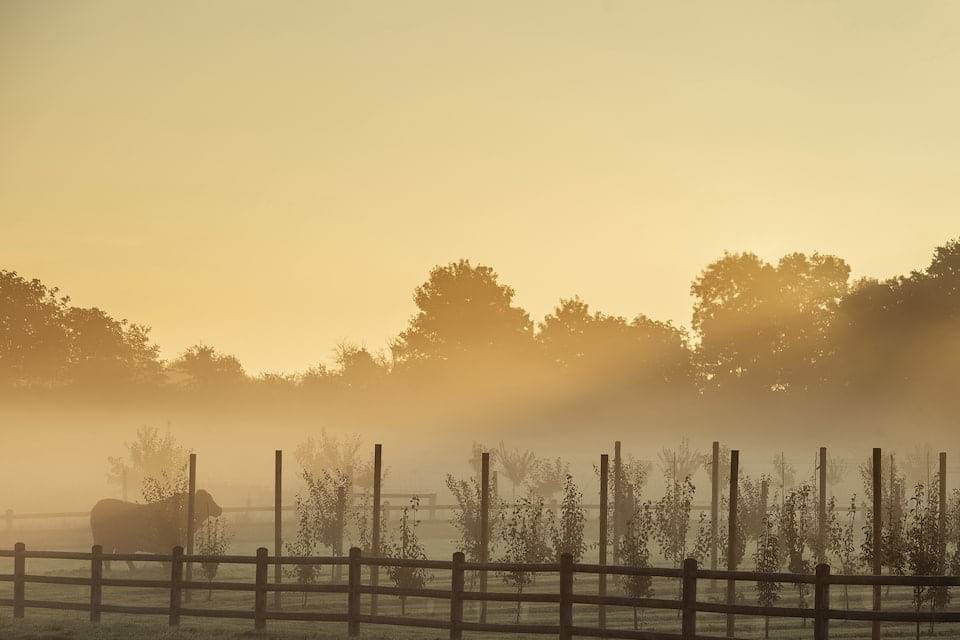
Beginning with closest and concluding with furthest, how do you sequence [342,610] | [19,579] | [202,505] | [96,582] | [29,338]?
[96,582] < [19,579] < [342,610] < [202,505] < [29,338]

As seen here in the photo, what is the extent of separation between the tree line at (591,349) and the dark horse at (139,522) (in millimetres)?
46624

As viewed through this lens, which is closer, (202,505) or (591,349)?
(202,505)

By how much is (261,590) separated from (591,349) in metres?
75.1

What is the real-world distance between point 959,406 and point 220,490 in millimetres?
42447

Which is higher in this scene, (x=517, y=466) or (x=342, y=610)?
(x=517, y=466)

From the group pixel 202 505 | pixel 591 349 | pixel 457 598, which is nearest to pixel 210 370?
pixel 591 349

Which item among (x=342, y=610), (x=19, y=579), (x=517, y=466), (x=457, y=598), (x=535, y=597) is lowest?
(x=342, y=610)

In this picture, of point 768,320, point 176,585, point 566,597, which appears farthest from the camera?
point 768,320

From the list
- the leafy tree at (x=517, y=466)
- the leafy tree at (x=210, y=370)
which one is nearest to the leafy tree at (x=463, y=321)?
the leafy tree at (x=210, y=370)

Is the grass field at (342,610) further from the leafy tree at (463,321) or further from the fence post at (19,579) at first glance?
the leafy tree at (463,321)

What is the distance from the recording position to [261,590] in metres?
26.0

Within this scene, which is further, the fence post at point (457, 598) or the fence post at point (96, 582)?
the fence post at point (96, 582)

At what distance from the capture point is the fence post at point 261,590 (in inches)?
1018

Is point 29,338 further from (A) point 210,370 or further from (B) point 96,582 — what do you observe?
(B) point 96,582
